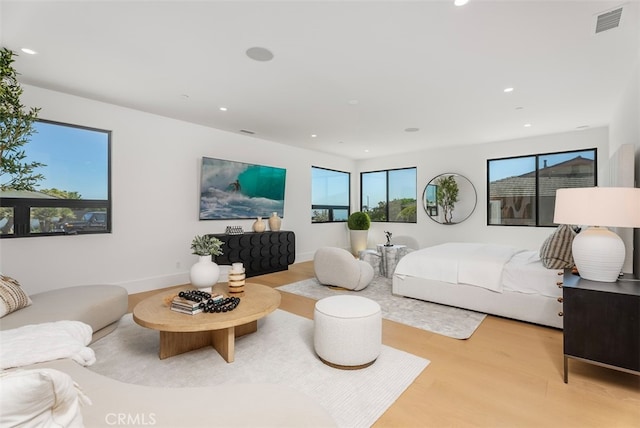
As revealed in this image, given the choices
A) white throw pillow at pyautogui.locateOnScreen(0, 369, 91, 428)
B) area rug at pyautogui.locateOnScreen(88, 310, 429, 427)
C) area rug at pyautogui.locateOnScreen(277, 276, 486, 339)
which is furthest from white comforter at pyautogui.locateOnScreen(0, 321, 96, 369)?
area rug at pyautogui.locateOnScreen(277, 276, 486, 339)

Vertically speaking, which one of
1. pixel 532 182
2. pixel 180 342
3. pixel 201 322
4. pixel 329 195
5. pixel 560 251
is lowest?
pixel 180 342

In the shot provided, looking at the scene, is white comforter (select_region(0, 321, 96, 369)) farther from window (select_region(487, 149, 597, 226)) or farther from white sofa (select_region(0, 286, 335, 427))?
window (select_region(487, 149, 597, 226))

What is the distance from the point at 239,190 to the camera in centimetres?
559

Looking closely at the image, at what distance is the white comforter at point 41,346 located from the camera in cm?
153

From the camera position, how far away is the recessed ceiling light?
8.71ft

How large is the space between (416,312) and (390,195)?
4852mm

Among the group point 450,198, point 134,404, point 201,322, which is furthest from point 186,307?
point 450,198

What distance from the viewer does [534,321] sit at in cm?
313

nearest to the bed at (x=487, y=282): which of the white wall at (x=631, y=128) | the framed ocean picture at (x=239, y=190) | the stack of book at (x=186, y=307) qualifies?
the white wall at (x=631, y=128)

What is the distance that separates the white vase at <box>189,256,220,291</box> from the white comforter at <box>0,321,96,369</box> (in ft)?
3.02

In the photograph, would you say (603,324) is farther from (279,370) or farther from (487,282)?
(279,370)

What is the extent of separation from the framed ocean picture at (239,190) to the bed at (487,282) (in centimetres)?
316

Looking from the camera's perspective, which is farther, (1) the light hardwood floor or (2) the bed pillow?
(2) the bed pillow

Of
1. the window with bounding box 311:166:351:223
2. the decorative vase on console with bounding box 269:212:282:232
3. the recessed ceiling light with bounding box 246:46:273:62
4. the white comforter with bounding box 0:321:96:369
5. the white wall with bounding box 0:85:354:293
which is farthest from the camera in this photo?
the window with bounding box 311:166:351:223
